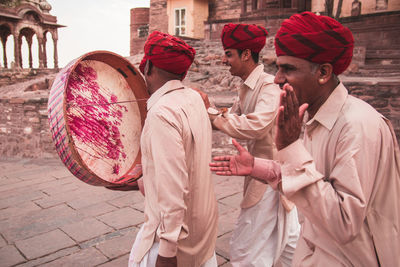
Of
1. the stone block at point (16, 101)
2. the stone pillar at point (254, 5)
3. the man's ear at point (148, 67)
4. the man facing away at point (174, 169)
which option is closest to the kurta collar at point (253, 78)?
the man facing away at point (174, 169)

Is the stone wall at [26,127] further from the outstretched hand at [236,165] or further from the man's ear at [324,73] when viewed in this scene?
the man's ear at [324,73]

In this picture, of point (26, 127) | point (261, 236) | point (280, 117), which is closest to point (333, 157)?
point (280, 117)

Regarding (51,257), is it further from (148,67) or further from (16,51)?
(16,51)

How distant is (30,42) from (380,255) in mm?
27325

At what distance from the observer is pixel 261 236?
2510 mm

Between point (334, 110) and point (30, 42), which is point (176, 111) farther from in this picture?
point (30, 42)

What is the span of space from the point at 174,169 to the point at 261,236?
1.28 m

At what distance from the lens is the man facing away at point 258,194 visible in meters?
2.42

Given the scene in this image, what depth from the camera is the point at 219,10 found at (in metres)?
20.3

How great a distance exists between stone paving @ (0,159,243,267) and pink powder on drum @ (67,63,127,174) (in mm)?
1801

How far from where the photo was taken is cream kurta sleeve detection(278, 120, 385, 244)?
1088 millimetres

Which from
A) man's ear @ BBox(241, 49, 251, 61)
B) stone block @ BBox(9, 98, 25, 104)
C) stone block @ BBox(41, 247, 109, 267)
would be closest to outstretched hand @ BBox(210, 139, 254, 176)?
man's ear @ BBox(241, 49, 251, 61)

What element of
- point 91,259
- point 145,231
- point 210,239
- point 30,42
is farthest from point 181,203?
point 30,42

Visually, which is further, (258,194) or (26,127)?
(26,127)
